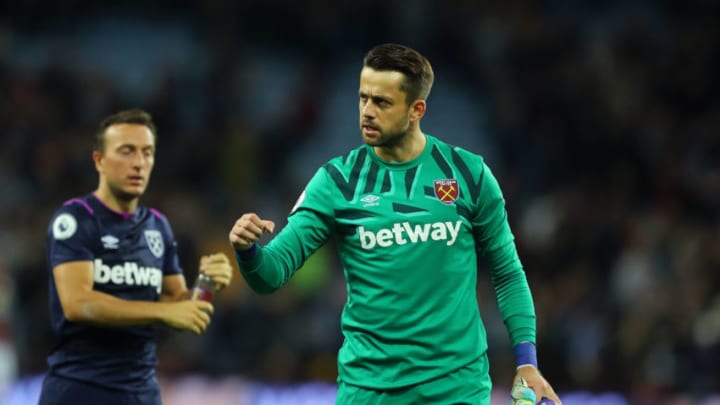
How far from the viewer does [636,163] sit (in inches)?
503

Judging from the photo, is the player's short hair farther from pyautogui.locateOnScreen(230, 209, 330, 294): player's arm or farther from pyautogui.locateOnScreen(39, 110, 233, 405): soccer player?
pyautogui.locateOnScreen(39, 110, 233, 405): soccer player

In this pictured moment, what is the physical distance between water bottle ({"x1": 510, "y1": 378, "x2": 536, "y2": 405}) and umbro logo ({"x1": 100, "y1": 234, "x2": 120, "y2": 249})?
210cm

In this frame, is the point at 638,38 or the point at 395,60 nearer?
the point at 395,60

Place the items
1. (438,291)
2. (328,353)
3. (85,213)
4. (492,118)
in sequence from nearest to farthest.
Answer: (438,291) < (85,213) < (328,353) < (492,118)

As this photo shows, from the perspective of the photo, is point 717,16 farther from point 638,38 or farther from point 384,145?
point 384,145

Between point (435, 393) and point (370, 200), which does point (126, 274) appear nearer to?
point (370, 200)

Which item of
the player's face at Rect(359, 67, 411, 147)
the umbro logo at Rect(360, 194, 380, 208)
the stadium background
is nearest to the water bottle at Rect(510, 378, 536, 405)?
the umbro logo at Rect(360, 194, 380, 208)

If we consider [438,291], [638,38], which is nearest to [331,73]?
[638,38]

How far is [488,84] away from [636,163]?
2999 mm

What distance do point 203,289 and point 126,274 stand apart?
370 mm

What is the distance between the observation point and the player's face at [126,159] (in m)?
5.82

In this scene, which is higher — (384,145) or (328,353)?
(384,145)

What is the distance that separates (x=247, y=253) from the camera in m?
4.50

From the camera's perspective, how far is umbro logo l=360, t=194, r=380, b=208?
187 inches
